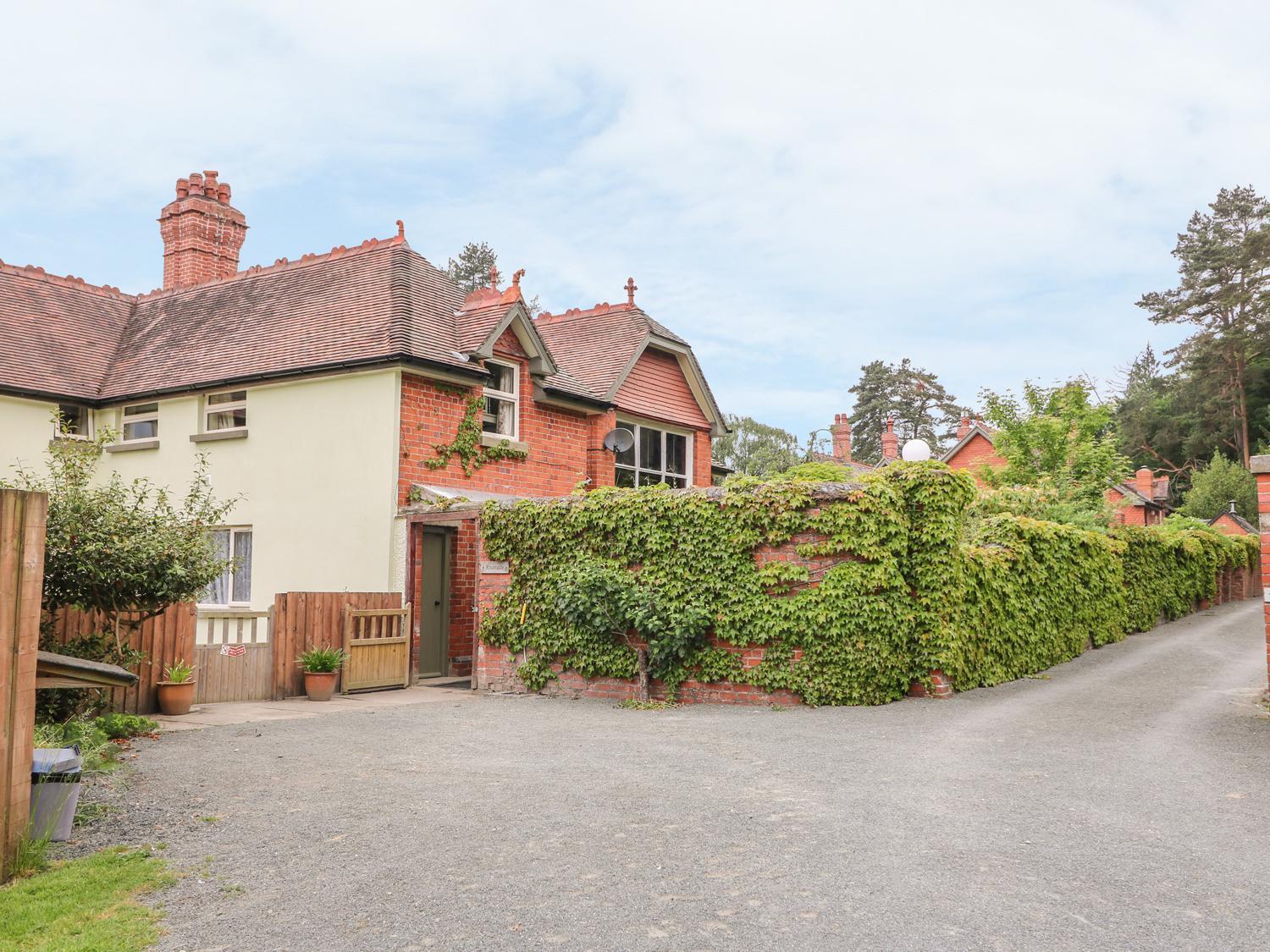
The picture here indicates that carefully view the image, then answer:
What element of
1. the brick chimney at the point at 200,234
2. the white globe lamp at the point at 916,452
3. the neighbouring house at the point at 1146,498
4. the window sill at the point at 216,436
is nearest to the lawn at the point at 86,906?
the white globe lamp at the point at 916,452

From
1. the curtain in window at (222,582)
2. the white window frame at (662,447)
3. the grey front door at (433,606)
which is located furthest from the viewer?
the white window frame at (662,447)

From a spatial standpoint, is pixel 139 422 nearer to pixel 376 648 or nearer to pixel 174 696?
pixel 376 648

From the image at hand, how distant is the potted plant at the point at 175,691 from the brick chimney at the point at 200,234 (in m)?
13.0

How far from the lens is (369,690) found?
1514cm

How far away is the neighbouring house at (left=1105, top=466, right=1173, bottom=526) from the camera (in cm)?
4962

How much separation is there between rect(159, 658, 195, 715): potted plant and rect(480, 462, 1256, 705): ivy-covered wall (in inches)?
165

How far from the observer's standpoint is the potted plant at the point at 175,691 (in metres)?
12.0

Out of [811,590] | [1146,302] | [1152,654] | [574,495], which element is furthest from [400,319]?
[1146,302]

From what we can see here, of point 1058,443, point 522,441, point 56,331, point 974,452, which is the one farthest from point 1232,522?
point 56,331

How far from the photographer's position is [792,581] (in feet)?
42.5

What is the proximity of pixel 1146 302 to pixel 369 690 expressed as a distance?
6033 cm

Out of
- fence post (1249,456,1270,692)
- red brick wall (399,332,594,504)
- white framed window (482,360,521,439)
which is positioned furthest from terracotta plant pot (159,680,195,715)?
fence post (1249,456,1270,692)

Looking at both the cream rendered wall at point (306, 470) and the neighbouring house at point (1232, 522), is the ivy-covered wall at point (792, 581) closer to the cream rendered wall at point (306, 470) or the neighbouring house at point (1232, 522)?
the cream rendered wall at point (306, 470)

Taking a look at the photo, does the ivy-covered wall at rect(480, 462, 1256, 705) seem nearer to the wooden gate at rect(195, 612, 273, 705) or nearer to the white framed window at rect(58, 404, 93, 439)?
the wooden gate at rect(195, 612, 273, 705)
